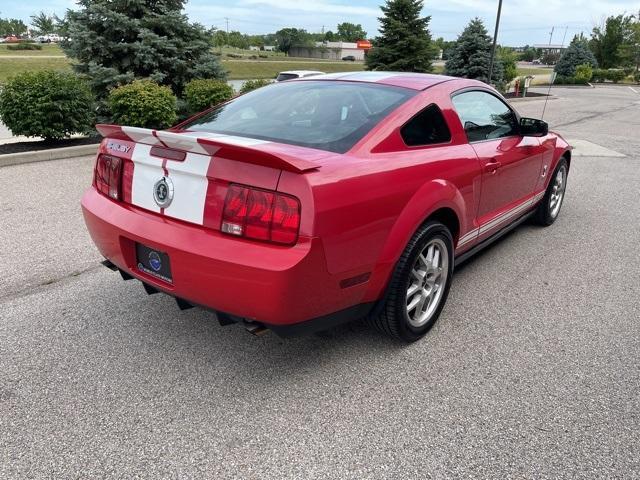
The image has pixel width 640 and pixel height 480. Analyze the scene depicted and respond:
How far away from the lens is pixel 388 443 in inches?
85.5

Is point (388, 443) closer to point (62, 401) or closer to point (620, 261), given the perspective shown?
point (62, 401)

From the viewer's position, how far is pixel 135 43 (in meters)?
9.78

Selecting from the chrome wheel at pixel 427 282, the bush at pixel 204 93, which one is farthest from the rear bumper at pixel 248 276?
the bush at pixel 204 93

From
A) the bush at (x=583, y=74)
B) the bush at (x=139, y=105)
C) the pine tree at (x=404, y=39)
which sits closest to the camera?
the bush at (x=139, y=105)

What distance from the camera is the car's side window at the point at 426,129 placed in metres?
2.80

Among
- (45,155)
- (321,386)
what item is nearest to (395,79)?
(321,386)

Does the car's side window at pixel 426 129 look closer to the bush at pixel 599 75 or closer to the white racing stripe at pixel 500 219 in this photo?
the white racing stripe at pixel 500 219

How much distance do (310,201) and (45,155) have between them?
6.86m

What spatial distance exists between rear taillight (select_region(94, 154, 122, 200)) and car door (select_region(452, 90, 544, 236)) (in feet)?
6.87

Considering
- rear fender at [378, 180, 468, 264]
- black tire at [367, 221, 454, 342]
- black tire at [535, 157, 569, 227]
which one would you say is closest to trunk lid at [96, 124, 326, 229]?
rear fender at [378, 180, 468, 264]

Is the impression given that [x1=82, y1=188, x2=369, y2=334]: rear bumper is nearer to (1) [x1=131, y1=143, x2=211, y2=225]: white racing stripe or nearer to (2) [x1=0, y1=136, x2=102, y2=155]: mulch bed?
(1) [x1=131, y1=143, x2=211, y2=225]: white racing stripe

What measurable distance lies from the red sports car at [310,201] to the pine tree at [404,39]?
58.4 feet

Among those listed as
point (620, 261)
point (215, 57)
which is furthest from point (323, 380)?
point (215, 57)

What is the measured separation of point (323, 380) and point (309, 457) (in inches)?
21.7
